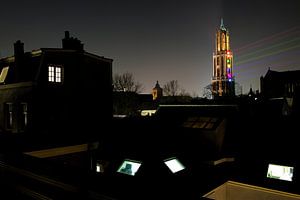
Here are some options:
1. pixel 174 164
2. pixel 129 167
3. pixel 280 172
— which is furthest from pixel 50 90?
pixel 280 172

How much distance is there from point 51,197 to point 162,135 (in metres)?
10.9

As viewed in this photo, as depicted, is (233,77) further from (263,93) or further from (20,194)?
(20,194)

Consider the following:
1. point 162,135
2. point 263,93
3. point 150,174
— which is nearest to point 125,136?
point 162,135

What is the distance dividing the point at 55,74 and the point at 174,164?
31.4ft

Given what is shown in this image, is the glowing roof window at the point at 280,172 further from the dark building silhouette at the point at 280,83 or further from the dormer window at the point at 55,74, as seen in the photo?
the dark building silhouette at the point at 280,83

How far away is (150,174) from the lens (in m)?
10.3

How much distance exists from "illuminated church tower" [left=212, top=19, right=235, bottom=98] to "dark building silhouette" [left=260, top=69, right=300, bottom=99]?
5524 centimetres

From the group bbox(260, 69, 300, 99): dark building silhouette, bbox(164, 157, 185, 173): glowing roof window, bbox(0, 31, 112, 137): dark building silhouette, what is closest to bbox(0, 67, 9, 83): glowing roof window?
bbox(0, 31, 112, 137): dark building silhouette

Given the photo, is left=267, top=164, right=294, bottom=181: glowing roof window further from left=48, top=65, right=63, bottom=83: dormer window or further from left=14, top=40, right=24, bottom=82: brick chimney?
left=14, top=40, right=24, bottom=82: brick chimney

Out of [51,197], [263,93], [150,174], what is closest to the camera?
[51,197]

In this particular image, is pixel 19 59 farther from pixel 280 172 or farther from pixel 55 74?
pixel 280 172

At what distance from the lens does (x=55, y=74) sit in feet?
54.7

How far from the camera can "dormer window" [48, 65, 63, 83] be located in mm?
16375

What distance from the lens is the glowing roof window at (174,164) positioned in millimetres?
11020
